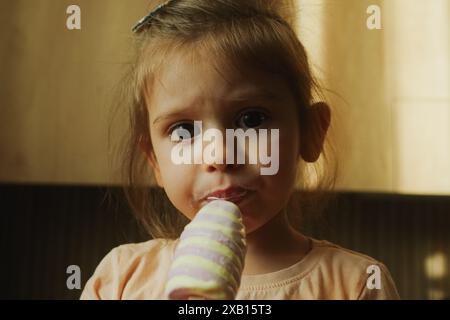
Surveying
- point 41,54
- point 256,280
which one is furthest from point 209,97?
point 41,54

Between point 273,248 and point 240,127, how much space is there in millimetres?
155

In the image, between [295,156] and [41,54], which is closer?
[295,156]

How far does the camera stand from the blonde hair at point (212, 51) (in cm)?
70

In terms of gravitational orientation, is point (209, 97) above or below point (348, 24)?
below

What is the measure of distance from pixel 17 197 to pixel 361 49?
53 cm

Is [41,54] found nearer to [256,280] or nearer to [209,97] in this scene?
[209,97]

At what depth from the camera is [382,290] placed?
71 cm

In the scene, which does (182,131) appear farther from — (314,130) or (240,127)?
(314,130)

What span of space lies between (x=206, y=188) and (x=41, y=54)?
14.1 inches

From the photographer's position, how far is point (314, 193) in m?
0.82

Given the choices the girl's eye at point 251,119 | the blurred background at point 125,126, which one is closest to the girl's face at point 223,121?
the girl's eye at point 251,119

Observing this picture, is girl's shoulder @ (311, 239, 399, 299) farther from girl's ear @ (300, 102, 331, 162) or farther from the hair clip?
the hair clip

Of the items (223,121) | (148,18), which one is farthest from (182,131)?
(148,18)
